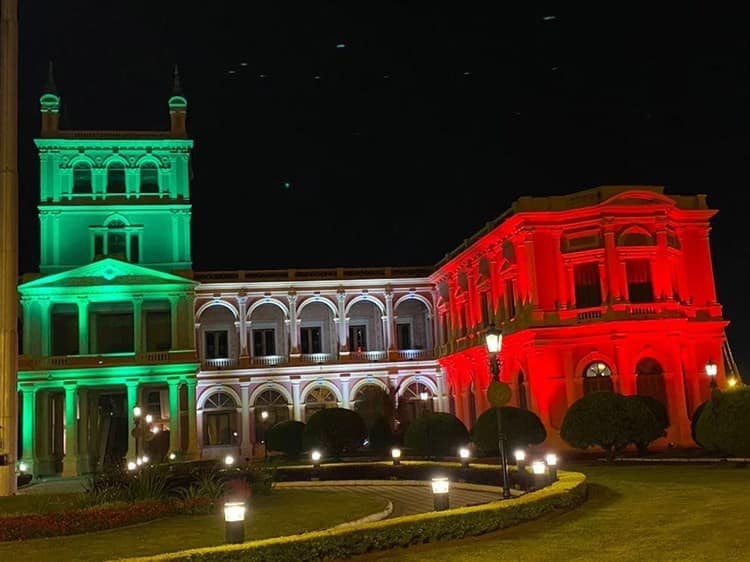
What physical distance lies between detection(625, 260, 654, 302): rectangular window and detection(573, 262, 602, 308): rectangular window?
52.6 inches

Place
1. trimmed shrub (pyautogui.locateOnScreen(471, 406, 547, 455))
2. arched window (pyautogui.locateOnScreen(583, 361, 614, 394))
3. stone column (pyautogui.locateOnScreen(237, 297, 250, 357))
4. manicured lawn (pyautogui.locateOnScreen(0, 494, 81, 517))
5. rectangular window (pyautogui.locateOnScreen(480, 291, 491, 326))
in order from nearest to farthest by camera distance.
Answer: manicured lawn (pyautogui.locateOnScreen(0, 494, 81, 517)) → trimmed shrub (pyautogui.locateOnScreen(471, 406, 547, 455)) → arched window (pyautogui.locateOnScreen(583, 361, 614, 394)) → rectangular window (pyautogui.locateOnScreen(480, 291, 491, 326)) → stone column (pyautogui.locateOnScreen(237, 297, 250, 357))

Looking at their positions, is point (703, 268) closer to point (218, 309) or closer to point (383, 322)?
point (383, 322)

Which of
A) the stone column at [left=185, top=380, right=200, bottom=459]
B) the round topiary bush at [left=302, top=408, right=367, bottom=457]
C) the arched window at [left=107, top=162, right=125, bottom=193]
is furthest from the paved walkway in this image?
the arched window at [left=107, top=162, right=125, bottom=193]

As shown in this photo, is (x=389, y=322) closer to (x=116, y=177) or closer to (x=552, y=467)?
(x=116, y=177)

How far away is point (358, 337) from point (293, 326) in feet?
16.3

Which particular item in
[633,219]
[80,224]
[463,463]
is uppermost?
[80,224]

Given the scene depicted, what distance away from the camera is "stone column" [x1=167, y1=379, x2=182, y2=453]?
48.0 m

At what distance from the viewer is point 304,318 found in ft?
180

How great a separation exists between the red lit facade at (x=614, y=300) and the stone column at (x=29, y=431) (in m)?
25.7

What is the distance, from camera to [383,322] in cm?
5453

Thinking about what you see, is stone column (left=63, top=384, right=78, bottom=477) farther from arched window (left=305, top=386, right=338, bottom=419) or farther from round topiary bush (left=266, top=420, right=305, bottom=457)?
arched window (left=305, top=386, right=338, bottom=419)

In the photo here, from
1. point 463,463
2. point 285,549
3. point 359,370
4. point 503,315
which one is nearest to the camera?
point 285,549

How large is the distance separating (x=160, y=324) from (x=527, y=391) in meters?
23.5

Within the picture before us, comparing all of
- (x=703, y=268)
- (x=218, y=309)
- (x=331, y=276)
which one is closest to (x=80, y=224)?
(x=218, y=309)
